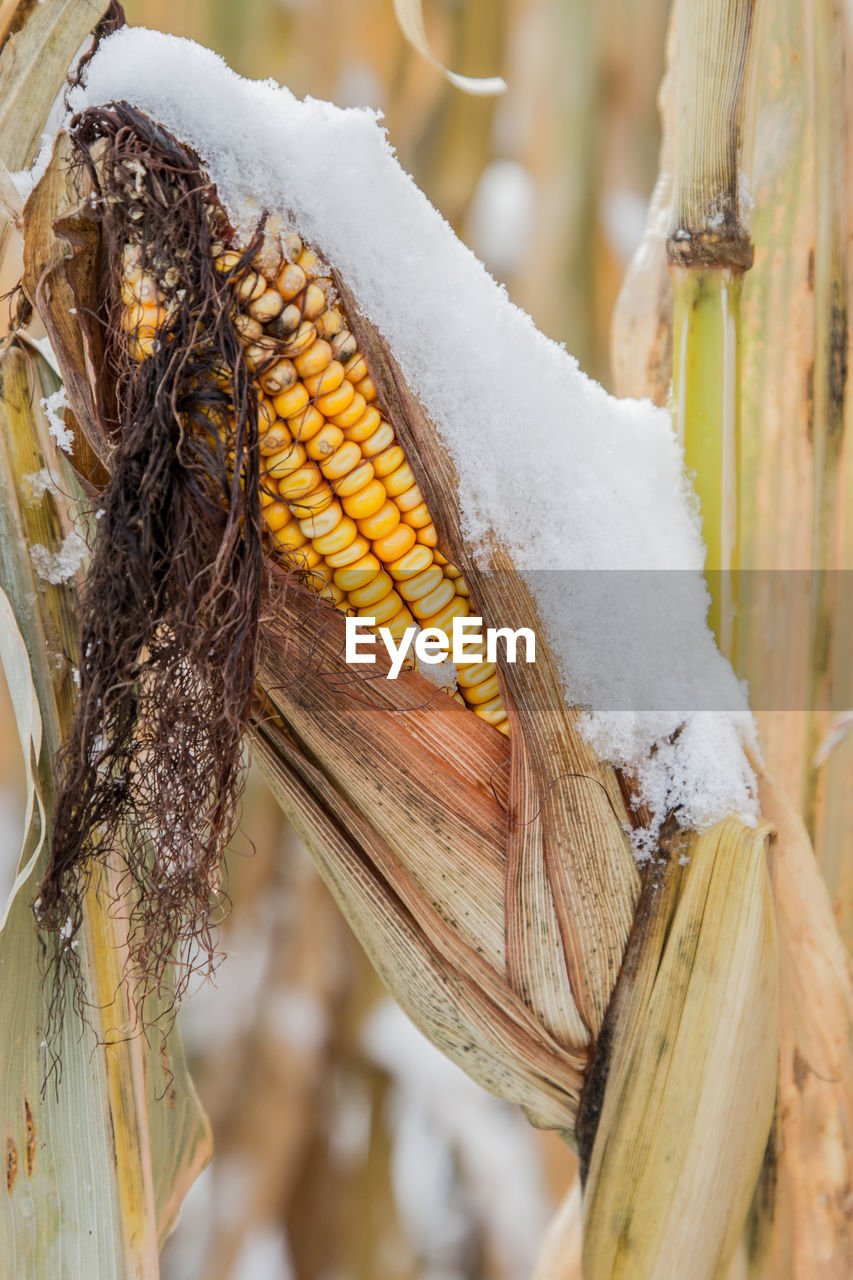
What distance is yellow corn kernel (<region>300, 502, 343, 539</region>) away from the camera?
0.29 m

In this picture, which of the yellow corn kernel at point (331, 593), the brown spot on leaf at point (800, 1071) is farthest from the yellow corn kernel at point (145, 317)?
the brown spot on leaf at point (800, 1071)

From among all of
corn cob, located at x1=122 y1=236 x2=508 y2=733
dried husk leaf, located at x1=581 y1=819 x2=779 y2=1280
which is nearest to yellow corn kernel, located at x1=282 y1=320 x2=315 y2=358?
corn cob, located at x1=122 y1=236 x2=508 y2=733

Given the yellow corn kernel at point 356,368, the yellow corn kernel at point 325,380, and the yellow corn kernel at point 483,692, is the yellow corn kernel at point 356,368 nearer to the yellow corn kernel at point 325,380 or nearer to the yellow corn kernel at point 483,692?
the yellow corn kernel at point 325,380

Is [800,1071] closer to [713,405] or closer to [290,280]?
[713,405]

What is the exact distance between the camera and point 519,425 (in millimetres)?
316

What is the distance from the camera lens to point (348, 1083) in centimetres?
71

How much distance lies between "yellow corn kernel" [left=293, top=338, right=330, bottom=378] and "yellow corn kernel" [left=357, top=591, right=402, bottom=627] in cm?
8

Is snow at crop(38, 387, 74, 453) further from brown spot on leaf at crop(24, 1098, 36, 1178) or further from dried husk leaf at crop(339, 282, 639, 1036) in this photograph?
brown spot on leaf at crop(24, 1098, 36, 1178)

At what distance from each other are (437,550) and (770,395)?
210 millimetres

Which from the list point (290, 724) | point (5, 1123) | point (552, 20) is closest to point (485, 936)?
point (290, 724)

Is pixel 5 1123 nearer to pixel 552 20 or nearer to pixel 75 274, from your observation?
pixel 75 274

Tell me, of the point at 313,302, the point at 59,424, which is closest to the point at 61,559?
the point at 59,424

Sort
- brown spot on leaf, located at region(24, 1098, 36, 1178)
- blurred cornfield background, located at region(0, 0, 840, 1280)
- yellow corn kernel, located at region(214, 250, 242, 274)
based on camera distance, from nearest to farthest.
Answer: yellow corn kernel, located at region(214, 250, 242, 274) < brown spot on leaf, located at region(24, 1098, 36, 1178) < blurred cornfield background, located at region(0, 0, 840, 1280)

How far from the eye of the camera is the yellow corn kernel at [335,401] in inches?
11.0
